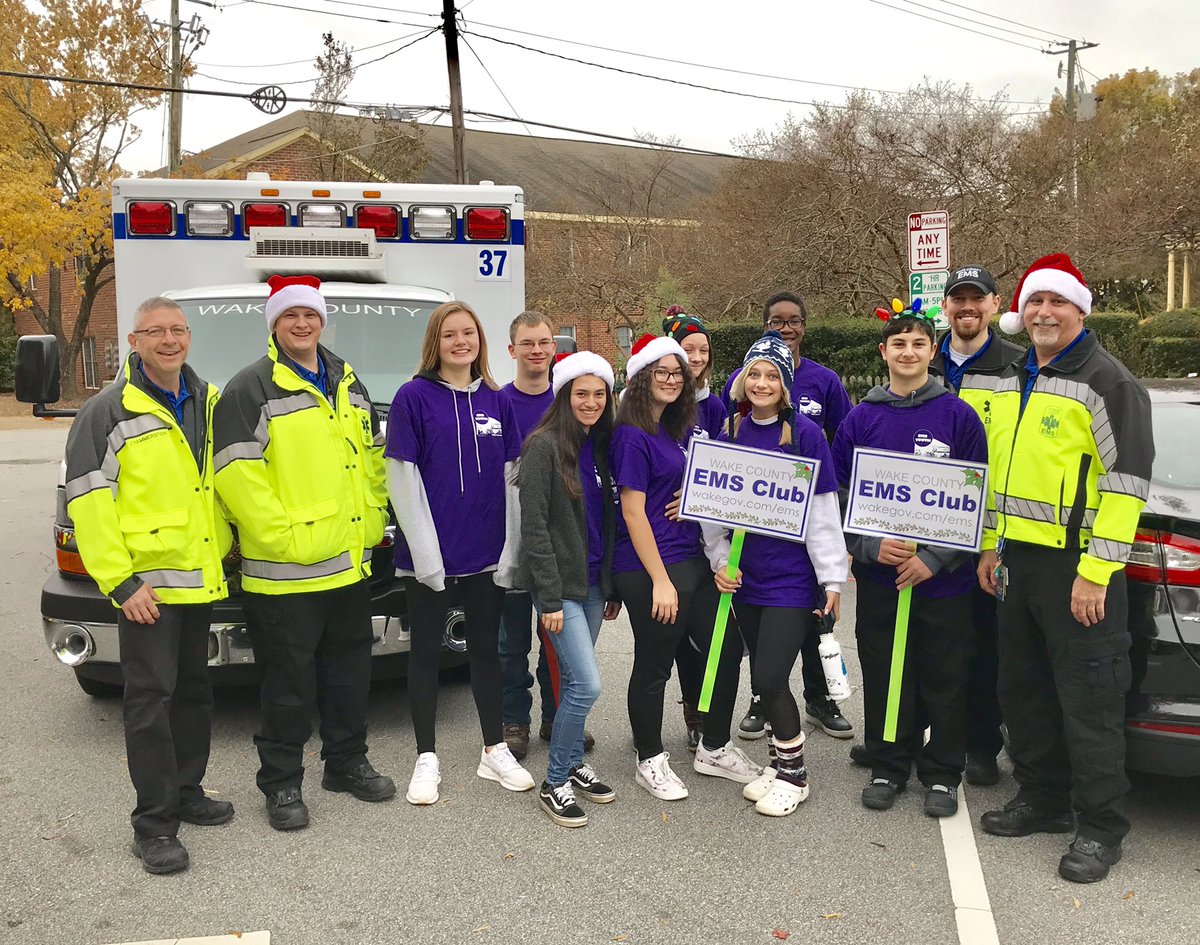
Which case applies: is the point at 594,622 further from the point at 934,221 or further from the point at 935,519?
the point at 934,221

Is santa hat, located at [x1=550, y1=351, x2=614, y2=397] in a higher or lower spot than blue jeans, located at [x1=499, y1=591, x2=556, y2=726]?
higher

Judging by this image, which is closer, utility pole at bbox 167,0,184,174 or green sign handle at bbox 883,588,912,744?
green sign handle at bbox 883,588,912,744

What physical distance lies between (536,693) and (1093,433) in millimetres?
3331

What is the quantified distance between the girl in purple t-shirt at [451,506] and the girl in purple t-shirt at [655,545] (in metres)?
0.51

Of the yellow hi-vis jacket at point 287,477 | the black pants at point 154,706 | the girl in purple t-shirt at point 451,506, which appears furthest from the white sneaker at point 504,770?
the black pants at point 154,706

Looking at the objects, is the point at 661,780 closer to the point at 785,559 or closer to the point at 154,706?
the point at 785,559

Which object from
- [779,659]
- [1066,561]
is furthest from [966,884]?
[1066,561]

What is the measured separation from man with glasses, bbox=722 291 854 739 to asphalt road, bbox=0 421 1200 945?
0.88 ft

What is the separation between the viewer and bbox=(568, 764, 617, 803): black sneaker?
4586 millimetres

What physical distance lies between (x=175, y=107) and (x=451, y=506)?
25820 mm

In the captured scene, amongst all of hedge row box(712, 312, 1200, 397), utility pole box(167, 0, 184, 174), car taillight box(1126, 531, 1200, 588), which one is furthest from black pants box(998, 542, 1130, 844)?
utility pole box(167, 0, 184, 174)

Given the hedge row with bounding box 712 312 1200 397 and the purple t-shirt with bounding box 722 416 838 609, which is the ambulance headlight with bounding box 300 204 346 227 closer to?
the purple t-shirt with bounding box 722 416 838 609

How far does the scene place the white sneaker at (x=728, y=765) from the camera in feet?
15.8

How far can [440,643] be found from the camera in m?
4.73
